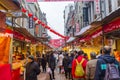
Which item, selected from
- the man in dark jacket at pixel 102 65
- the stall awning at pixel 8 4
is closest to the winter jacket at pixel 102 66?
the man in dark jacket at pixel 102 65

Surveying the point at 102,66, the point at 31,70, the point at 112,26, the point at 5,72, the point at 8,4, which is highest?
the point at 8,4

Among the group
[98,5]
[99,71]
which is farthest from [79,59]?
[98,5]

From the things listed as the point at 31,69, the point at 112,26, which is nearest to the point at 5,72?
the point at 31,69

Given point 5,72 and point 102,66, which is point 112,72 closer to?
point 102,66

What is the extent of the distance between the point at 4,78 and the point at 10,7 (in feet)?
10.5

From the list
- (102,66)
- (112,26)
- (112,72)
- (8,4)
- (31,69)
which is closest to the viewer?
(112,72)

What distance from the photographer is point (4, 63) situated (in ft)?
27.6

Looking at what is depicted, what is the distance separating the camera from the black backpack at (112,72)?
23.4 ft

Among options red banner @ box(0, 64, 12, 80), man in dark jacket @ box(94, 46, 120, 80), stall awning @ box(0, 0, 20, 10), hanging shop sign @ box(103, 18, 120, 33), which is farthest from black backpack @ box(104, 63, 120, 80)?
hanging shop sign @ box(103, 18, 120, 33)

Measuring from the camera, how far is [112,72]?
718 centimetres

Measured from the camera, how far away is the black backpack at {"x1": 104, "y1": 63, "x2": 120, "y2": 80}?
7141mm

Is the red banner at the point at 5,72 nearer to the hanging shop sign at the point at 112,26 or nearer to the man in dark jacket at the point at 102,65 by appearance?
the man in dark jacket at the point at 102,65

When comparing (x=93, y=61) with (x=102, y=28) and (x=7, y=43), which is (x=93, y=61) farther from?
(x=102, y=28)

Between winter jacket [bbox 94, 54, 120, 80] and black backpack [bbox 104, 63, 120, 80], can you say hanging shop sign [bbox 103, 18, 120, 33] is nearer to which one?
winter jacket [bbox 94, 54, 120, 80]
